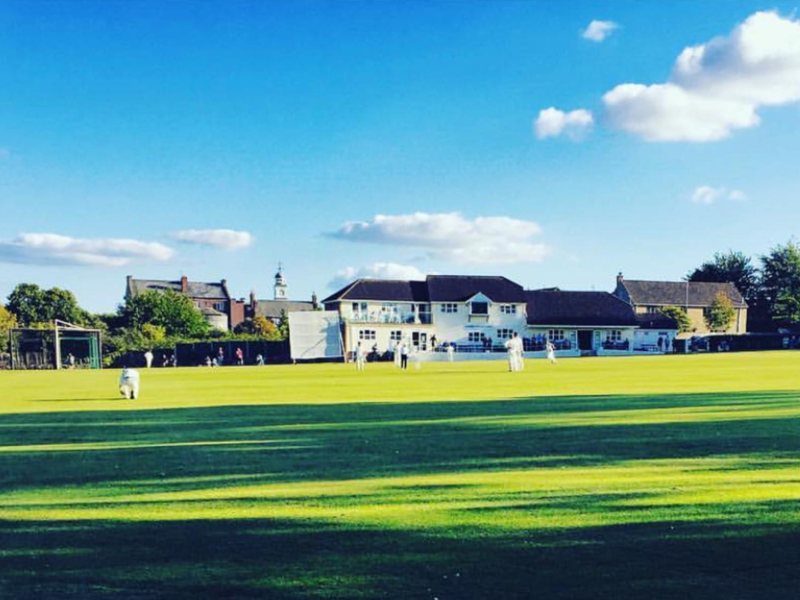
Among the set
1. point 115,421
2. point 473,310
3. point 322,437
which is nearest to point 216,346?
point 473,310

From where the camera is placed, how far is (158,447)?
35.3 ft

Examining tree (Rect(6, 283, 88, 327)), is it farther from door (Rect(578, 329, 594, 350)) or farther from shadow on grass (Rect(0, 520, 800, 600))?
shadow on grass (Rect(0, 520, 800, 600))

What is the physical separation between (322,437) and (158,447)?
2.33m

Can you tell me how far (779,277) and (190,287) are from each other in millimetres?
90454

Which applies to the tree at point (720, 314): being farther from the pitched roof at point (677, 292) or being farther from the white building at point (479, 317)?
the white building at point (479, 317)

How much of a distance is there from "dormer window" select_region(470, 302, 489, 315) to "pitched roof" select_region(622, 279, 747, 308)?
78.4 ft

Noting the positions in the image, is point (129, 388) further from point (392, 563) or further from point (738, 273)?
point (738, 273)

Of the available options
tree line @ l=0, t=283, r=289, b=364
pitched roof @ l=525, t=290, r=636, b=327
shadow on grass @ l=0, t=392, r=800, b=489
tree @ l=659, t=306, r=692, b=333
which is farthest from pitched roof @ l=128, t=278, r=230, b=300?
shadow on grass @ l=0, t=392, r=800, b=489

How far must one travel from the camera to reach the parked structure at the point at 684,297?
98812 millimetres

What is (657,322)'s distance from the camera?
89.9m

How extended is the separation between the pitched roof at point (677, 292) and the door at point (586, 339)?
1468 cm

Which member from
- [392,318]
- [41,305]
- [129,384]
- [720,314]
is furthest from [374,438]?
[41,305]

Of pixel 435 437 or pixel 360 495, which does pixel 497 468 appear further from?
pixel 435 437

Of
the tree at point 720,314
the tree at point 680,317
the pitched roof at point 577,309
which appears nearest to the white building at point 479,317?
the pitched roof at point 577,309
